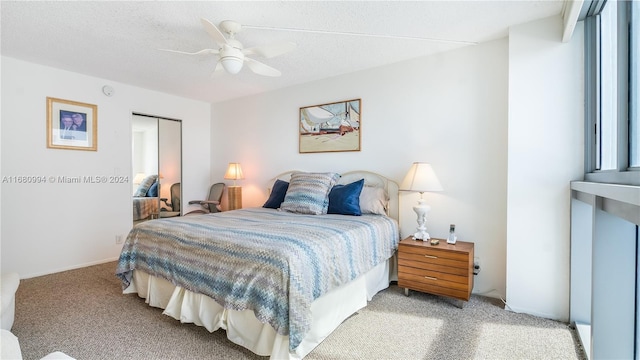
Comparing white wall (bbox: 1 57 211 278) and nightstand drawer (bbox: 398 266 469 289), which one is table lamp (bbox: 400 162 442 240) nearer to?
nightstand drawer (bbox: 398 266 469 289)

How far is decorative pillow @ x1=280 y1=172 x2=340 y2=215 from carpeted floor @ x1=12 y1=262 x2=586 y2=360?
1.12 m

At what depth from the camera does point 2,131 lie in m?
3.21

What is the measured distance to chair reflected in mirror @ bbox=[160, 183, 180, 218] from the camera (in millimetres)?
4707

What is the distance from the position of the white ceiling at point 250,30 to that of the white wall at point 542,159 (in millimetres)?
306

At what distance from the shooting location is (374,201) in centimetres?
324

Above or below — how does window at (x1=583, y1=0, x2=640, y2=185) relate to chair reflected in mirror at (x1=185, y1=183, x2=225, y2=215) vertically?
above

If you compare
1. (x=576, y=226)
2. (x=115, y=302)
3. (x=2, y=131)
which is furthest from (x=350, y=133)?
(x=2, y=131)

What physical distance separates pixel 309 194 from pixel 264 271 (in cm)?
160

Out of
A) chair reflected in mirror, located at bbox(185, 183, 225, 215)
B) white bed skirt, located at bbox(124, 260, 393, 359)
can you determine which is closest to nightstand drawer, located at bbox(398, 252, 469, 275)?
white bed skirt, located at bbox(124, 260, 393, 359)

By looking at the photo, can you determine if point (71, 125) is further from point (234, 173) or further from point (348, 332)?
point (348, 332)

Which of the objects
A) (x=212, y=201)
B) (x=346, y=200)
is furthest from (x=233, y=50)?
(x=212, y=201)

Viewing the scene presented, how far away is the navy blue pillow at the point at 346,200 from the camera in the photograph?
3.15 metres

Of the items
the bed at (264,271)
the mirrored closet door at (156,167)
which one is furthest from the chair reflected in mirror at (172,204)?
the bed at (264,271)

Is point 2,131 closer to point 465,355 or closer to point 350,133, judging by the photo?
point 350,133
